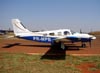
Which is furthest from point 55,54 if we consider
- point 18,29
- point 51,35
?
point 18,29

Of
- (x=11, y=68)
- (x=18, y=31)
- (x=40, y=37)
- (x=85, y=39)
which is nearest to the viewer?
(x=11, y=68)

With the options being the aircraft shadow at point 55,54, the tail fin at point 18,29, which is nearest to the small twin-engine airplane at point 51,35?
the tail fin at point 18,29

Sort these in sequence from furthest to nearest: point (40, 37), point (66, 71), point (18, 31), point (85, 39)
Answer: point (18, 31)
point (40, 37)
point (85, 39)
point (66, 71)

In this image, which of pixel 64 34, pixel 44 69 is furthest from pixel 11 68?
pixel 64 34

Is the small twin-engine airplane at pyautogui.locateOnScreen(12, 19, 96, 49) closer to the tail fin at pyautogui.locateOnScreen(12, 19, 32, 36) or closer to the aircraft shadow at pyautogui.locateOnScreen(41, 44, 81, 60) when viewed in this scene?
the tail fin at pyautogui.locateOnScreen(12, 19, 32, 36)

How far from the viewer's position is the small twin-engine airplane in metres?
22.0

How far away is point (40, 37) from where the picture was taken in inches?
957

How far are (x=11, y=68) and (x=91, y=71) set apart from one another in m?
5.67

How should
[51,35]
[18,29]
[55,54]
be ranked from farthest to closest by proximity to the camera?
[18,29]
[51,35]
[55,54]

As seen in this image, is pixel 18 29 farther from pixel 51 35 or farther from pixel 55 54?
pixel 55 54

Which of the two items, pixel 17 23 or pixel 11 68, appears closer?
pixel 11 68

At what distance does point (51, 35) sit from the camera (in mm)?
23641

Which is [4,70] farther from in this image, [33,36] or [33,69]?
[33,36]

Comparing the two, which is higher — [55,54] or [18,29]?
[18,29]
